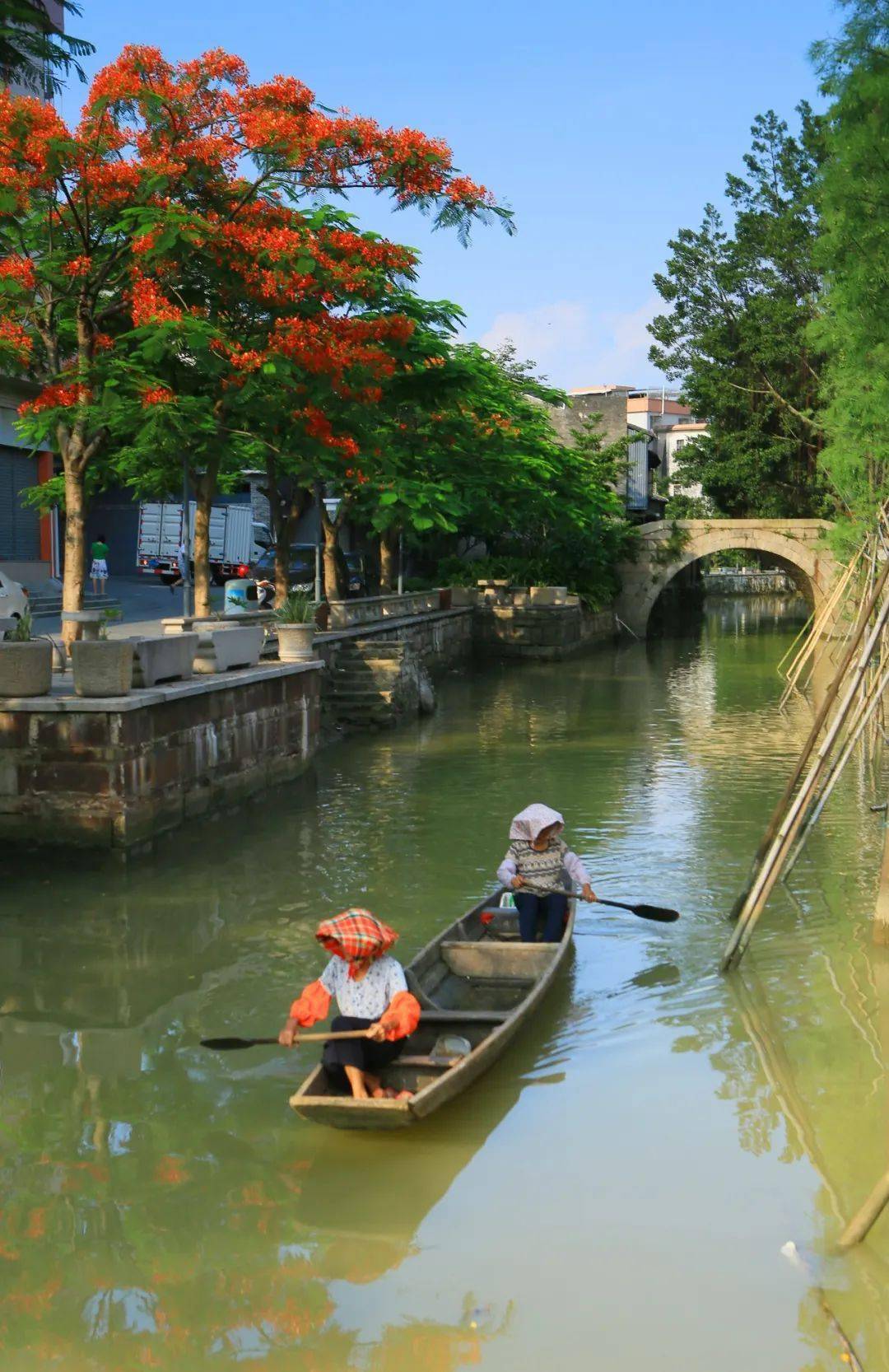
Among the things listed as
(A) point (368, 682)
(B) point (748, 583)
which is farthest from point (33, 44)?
(B) point (748, 583)

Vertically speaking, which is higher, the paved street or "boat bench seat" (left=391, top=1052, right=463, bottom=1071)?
the paved street

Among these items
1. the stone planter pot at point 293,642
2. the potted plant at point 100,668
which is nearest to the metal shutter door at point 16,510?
the stone planter pot at point 293,642

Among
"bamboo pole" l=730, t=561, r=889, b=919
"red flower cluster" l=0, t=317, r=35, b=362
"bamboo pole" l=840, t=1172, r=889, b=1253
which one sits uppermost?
"red flower cluster" l=0, t=317, r=35, b=362

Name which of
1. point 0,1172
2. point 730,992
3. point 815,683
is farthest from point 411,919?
point 815,683

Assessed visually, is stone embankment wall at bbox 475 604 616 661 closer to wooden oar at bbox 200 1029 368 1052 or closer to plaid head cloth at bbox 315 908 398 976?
wooden oar at bbox 200 1029 368 1052

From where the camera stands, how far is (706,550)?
4488cm

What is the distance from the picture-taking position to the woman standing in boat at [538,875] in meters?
9.87

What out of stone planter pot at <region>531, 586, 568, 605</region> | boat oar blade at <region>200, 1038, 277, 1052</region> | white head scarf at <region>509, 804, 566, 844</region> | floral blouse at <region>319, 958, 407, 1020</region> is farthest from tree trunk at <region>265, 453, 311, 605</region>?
floral blouse at <region>319, 958, 407, 1020</region>

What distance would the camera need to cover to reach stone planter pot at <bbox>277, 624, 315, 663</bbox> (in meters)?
18.7

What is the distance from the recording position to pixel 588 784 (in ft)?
59.5

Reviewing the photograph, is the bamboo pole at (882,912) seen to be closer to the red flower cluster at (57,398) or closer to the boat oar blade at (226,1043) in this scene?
the boat oar blade at (226,1043)

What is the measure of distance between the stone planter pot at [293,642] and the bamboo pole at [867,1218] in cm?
1303

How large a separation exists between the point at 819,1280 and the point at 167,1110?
3.54 m

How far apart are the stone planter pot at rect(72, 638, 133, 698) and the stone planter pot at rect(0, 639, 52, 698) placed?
0.34m
